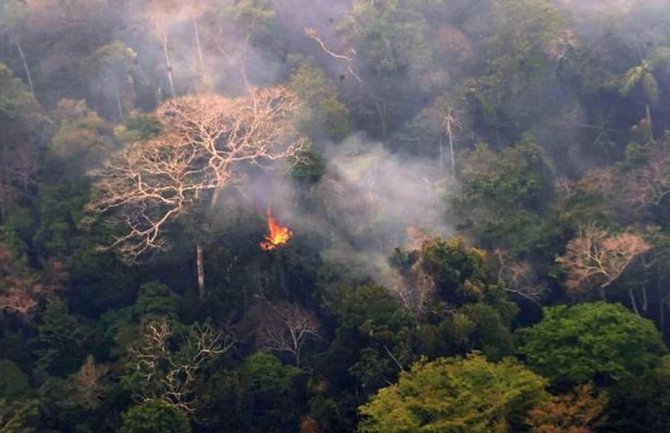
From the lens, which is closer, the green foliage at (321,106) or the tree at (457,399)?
the tree at (457,399)

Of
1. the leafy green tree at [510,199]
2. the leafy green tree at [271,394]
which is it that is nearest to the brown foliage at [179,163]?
the leafy green tree at [271,394]

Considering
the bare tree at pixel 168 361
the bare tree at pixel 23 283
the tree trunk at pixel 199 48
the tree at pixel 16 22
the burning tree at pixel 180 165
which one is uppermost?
the tree at pixel 16 22

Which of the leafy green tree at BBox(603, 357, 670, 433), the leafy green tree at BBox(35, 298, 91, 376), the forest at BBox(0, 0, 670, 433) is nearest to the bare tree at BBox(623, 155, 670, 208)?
the forest at BBox(0, 0, 670, 433)

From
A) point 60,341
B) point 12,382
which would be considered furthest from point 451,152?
point 12,382

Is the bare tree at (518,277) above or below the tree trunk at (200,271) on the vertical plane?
below

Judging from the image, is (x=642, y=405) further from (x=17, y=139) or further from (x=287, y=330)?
(x=17, y=139)

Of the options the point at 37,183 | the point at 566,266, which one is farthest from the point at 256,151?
the point at 566,266

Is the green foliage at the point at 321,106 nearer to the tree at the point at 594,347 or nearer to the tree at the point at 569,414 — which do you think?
the tree at the point at 594,347
